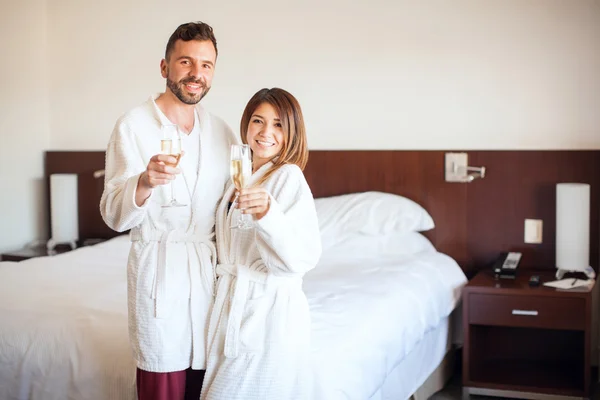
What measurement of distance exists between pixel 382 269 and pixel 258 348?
1.59 metres

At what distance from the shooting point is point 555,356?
367cm

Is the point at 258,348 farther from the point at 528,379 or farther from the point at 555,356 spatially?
the point at 555,356

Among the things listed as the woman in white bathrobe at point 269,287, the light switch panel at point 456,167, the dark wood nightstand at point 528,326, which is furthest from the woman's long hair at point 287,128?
the light switch panel at point 456,167

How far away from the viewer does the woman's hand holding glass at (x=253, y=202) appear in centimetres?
166

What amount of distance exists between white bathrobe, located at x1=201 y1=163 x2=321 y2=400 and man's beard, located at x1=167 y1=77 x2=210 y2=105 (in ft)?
1.02

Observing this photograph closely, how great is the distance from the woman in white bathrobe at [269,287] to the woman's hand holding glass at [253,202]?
66 millimetres

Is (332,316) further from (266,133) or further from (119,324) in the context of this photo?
(266,133)

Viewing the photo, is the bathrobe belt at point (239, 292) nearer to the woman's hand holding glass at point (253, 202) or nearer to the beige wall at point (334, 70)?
the woman's hand holding glass at point (253, 202)

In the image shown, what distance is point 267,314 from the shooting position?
186 centimetres

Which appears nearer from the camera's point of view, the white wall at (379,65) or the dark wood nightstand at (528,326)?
the dark wood nightstand at (528,326)

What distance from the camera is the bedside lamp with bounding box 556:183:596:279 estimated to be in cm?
337

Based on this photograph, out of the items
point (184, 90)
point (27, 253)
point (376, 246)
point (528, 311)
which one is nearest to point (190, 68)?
point (184, 90)

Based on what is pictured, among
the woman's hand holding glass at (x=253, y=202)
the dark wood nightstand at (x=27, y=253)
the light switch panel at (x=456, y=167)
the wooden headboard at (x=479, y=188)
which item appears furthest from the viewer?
the dark wood nightstand at (x=27, y=253)

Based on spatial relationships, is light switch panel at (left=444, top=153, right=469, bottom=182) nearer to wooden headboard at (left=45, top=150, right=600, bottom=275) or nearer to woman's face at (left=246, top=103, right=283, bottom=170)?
wooden headboard at (left=45, top=150, right=600, bottom=275)
